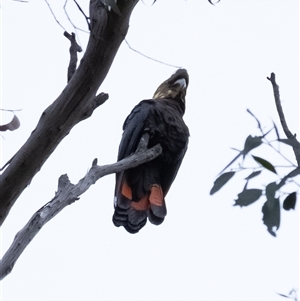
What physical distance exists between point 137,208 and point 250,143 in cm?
174

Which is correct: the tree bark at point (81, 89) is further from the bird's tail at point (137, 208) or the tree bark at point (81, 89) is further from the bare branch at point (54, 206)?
the bird's tail at point (137, 208)

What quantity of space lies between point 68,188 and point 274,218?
0.70 metres

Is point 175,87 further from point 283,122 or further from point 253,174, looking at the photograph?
point 253,174

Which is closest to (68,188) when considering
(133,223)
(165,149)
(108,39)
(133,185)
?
(108,39)

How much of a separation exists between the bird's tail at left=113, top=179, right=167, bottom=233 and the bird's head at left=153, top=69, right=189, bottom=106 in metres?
0.92

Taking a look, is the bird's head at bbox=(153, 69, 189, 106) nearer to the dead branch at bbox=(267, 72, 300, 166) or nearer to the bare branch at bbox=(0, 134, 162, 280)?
the bare branch at bbox=(0, 134, 162, 280)

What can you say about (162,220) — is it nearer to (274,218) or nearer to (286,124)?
(286,124)

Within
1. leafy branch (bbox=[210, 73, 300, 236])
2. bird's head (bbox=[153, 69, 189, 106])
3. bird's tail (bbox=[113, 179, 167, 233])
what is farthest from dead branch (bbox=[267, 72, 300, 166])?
bird's head (bbox=[153, 69, 189, 106])

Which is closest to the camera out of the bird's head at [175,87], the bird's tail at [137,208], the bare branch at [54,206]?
the bare branch at [54,206]

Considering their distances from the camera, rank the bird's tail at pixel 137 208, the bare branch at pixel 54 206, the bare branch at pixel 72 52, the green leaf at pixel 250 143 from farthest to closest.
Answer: the bird's tail at pixel 137 208, the bare branch at pixel 72 52, the bare branch at pixel 54 206, the green leaf at pixel 250 143

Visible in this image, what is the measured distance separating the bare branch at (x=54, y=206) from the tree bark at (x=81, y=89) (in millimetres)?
166

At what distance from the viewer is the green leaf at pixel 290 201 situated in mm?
1605

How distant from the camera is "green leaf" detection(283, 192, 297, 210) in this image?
161 centimetres

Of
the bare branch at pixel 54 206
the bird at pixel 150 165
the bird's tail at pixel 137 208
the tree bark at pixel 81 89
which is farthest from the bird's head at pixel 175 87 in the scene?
the tree bark at pixel 81 89
